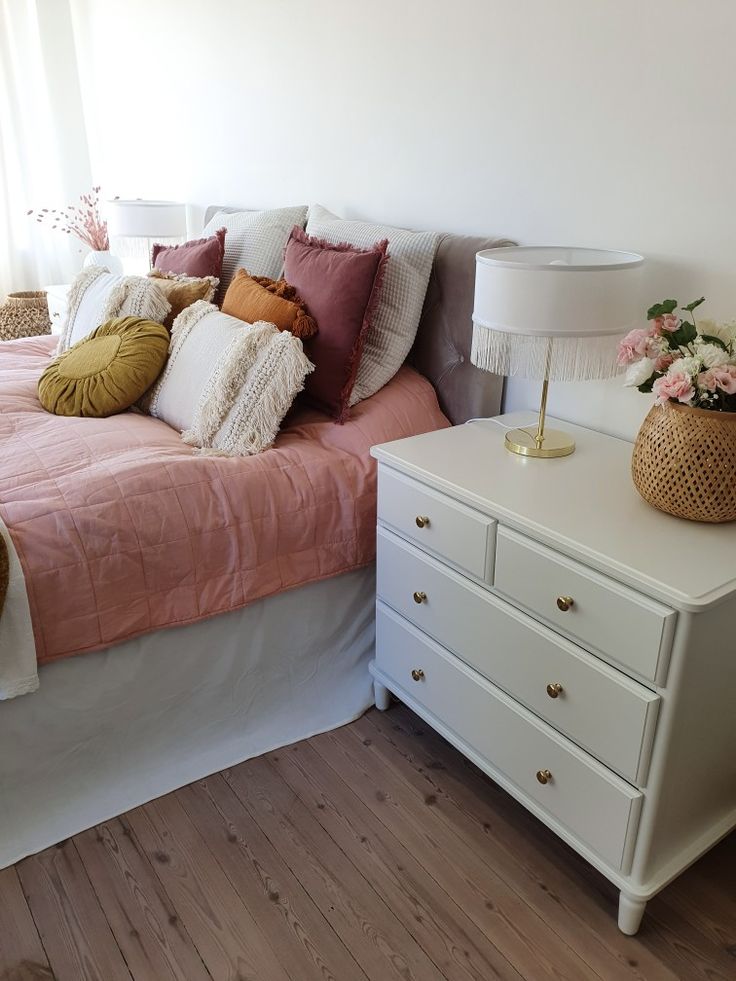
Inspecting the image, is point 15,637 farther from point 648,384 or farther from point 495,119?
point 495,119

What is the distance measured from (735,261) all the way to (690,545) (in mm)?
607

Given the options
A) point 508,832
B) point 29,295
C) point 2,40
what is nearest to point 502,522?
point 508,832

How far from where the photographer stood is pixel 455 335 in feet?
6.86

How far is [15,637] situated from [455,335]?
1.28m

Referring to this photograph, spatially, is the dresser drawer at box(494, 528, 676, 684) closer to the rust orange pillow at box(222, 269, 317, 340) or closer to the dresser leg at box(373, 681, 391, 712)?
the dresser leg at box(373, 681, 391, 712)

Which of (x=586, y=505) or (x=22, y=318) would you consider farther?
(x=22, y=318)

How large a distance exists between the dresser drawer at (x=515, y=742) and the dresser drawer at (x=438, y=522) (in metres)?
0.24

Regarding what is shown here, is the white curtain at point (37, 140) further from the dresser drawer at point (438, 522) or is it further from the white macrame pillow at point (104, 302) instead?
the dresser drawer at point (438, 522)

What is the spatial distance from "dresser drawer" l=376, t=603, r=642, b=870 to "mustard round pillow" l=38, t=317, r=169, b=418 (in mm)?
934

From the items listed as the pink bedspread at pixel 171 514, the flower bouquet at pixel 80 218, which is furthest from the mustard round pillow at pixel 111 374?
the flower bouquet at pixel 80 218

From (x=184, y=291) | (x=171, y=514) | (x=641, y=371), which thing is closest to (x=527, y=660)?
(x=641, y=371)

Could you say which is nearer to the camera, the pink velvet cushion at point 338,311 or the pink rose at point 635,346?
the pink rose at point 635,346

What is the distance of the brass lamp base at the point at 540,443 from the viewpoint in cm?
172

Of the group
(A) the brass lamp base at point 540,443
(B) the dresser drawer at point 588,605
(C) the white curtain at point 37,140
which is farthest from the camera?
(C) the white curtain at point 37,140
